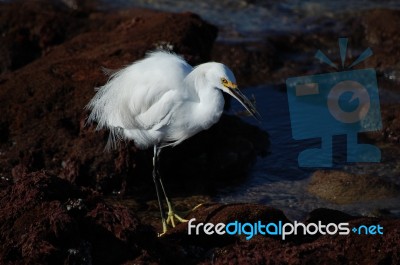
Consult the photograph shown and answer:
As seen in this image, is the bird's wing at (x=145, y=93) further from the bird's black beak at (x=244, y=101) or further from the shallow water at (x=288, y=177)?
the shallow water at (x=288, y=177)

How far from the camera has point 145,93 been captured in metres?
4.77

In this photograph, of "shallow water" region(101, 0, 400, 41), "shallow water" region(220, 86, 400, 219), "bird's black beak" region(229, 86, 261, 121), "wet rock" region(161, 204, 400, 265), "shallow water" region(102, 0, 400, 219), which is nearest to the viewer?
"wet rock" region(161, 204, 400, 265)

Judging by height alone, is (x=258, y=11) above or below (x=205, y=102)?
above

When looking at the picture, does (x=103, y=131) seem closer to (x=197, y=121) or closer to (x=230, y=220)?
(x=197, y=121)

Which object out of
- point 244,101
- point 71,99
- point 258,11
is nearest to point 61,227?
point 244,101

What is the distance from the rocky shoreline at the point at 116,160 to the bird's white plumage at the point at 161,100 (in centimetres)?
46

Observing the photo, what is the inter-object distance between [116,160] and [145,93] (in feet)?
2.97

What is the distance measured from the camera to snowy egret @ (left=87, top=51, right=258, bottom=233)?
446 cm

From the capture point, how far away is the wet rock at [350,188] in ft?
17.4

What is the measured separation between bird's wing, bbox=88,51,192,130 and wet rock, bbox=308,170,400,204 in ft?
5.09

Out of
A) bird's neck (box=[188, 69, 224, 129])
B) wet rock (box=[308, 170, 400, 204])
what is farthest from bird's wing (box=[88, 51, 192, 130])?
wet rock (box=[308, 170, 400, 204])

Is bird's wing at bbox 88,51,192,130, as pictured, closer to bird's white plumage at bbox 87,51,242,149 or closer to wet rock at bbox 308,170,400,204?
bird's white plumage at bbox 87,51,242,149

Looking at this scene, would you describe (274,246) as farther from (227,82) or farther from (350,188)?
(350,188)

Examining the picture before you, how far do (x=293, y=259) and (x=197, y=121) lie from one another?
59.4 inches
